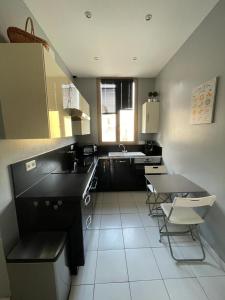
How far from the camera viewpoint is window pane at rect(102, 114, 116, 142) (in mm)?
3773

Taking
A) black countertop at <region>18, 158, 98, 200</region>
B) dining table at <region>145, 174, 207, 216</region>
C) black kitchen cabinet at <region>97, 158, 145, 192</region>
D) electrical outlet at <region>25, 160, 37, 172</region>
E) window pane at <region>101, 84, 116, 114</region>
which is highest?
window pane at <region>101, 84, 116, 114</region>

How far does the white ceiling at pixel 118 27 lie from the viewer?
1.53 metres

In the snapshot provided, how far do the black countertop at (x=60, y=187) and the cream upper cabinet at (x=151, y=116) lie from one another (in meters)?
2.02

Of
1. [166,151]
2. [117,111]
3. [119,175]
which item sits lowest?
[119,175]

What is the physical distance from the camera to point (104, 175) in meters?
3.37

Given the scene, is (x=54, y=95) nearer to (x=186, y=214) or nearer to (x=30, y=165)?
(x=30, y=165)

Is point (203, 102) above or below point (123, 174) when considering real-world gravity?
above

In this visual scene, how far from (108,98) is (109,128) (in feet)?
2.28

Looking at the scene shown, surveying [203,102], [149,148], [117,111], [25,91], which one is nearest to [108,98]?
[117,111]

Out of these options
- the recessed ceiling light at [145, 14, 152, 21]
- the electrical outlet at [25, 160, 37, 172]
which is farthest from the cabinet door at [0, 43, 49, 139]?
the recessed ceiling light at [145, 14, 152, 21]

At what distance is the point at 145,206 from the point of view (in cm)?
283

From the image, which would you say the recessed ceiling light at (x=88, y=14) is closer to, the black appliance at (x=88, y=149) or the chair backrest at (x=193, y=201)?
the chair backrest at (x=193, y=201)

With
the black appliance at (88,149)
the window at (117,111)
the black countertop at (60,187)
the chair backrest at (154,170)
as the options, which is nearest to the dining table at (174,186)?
the chair backrest at (154,170)

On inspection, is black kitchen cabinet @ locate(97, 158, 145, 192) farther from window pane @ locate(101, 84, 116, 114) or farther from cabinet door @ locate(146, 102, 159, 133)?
window pane @ locate(101, 84, 116, 114)
